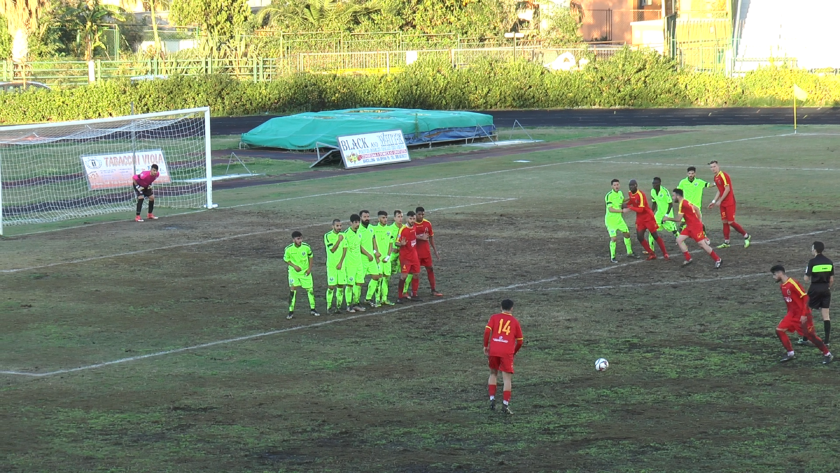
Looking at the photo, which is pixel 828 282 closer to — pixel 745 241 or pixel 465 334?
pixel 465 334

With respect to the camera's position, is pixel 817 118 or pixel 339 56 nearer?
pixel 817 118

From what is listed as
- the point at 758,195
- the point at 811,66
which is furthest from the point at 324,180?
the point at 811,66

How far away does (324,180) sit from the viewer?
38.8 metres

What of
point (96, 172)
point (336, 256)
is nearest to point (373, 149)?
point (96, 172)

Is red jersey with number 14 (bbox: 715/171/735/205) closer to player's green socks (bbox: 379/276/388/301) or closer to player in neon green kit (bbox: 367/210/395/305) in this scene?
player in neon green kit (bbox: 367/210/395/305)

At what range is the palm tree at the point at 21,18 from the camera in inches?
3031

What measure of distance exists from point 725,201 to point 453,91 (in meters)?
43.9

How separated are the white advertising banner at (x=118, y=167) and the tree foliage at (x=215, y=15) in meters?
52.5

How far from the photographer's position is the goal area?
32594mm

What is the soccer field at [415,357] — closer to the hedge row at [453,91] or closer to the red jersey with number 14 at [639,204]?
the red jersey with number 14 at [639,204]

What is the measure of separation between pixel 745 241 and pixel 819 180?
484 inches

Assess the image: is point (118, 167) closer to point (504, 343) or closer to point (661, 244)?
point (661, 244)

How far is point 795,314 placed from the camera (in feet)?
48.4

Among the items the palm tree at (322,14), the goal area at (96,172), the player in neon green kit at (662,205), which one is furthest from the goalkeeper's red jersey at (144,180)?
the palm tree at (322,14)
